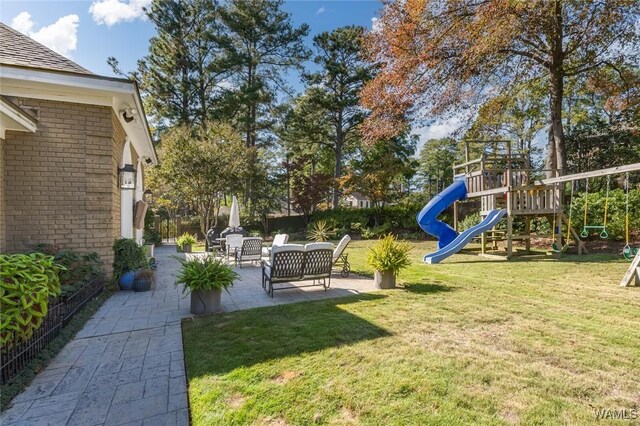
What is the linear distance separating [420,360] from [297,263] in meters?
3.26

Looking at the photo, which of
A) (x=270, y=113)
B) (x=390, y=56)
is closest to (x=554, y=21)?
(x=390, y=56)

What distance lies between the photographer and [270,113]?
25.7 meters

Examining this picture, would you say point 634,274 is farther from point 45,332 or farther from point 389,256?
point 45,332

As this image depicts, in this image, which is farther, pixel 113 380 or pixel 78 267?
pixel 78 267

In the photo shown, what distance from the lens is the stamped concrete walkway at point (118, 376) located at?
244cm

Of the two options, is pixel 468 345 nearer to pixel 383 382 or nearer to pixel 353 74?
pixel 383 382

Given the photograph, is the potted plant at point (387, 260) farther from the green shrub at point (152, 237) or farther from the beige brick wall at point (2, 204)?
the green shrub at point (152, 237)

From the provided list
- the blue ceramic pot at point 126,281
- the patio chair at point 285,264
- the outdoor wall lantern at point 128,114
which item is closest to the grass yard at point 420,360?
the patio chair at point 285,264

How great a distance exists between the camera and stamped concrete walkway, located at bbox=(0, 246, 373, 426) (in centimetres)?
244

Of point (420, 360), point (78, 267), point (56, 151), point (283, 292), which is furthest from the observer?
point (283, 292)

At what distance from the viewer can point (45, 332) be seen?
3.60 m

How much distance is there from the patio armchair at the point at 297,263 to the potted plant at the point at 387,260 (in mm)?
925

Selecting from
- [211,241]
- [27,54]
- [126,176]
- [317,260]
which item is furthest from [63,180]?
[211,241]

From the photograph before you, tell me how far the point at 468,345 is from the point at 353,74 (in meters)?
23.0
